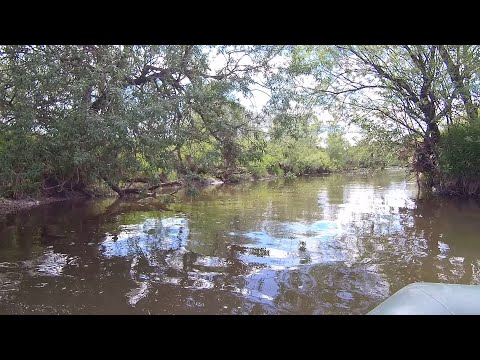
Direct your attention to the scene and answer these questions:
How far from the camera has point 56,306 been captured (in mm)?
4980

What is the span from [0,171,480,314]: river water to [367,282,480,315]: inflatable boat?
281 cm

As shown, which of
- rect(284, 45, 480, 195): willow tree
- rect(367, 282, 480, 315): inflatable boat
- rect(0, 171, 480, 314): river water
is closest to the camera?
rect(367, 282, 480, 315): inflatable boat

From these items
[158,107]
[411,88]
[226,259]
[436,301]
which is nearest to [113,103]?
[158,107]

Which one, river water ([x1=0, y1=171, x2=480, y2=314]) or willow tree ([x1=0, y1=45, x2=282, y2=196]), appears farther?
willow tree ([x1=0, y1=45, x2=282, y2=196])

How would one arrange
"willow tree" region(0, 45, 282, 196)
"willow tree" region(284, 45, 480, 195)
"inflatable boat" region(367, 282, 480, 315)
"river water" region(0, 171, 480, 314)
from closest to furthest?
"inflatable boat" region(367, 282, 480, 315) < "river water" region(0, 171, 480, 314) < "willow tree" region(0, 45, 282, 196) < "willow tree" region(284, 45, 480, 195)

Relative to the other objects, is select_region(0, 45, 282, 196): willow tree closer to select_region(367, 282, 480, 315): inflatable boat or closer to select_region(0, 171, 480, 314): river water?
select_region(0, 171, 480, 314): river water

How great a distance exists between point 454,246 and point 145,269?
650 cm

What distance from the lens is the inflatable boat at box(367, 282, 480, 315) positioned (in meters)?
2.02

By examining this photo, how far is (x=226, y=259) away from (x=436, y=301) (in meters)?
5.43

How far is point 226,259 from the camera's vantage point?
7301mm

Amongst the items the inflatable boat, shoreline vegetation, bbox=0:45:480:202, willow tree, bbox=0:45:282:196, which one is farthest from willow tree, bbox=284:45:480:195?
the inflatable boat
